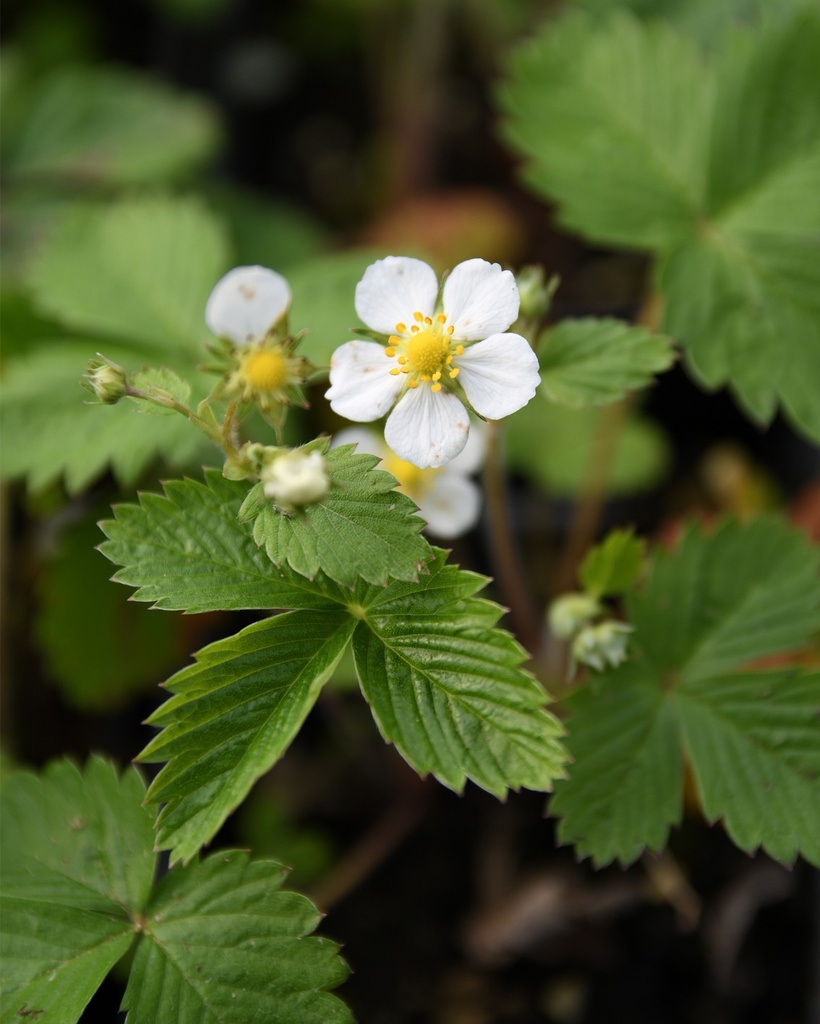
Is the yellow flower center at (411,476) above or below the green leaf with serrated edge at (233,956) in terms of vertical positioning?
above

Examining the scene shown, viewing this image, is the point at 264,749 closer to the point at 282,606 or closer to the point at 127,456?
the point at 282,606

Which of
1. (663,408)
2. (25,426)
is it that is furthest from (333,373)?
(663,408)

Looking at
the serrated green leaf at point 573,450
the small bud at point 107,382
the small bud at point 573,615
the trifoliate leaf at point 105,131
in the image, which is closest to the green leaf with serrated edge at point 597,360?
the small bud at point 573,615

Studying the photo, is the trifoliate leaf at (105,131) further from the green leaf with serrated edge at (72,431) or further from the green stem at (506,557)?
the green stem at (506,557)

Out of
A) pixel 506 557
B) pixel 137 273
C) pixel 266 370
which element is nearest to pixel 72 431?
pixel 137 273

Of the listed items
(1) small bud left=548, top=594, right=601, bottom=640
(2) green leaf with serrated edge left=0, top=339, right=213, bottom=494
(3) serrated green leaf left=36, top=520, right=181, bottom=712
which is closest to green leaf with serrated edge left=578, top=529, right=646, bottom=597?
(1) small bud left=548, top=594, right=601, bottom=640

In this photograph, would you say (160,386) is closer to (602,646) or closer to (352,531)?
(352,531)
